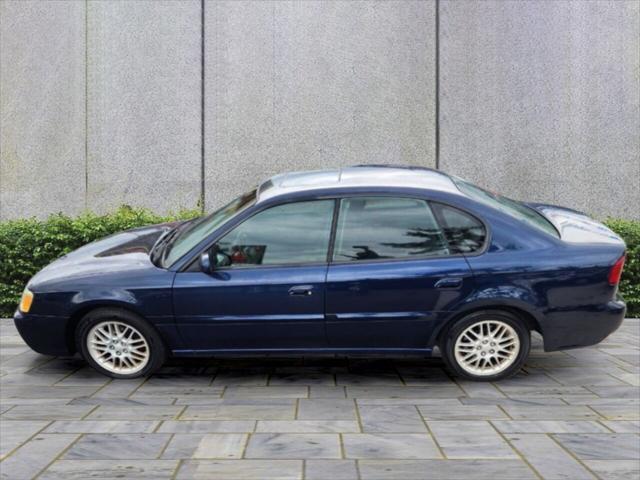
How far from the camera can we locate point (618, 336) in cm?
734

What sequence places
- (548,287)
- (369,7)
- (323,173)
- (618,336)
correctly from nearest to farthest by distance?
(548,287) < (323,173) < (618,336) < (369,7)

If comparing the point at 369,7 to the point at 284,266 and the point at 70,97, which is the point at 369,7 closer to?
the point at 70,97

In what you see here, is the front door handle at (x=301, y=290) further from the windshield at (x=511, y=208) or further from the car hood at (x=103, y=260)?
the windshield at (x=511, y=208)

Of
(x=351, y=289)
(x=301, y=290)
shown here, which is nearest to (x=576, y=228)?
(x=351, y=289)

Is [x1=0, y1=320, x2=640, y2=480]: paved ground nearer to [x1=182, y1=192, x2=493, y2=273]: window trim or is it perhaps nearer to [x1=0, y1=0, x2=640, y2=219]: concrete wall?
[x1=182, y1=192, x2=493, y2=273]: window trim

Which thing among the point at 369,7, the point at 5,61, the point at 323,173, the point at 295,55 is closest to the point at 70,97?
the point at 5,61

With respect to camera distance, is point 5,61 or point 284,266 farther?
point 5,61

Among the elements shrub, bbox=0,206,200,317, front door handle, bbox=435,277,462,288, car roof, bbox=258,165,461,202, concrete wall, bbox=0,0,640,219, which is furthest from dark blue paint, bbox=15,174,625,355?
concrete wall, bbox=0,0,640,219

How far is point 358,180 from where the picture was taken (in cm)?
596

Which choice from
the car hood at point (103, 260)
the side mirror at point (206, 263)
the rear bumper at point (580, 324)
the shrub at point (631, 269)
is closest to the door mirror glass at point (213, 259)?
the side mirror at point (206, 263)

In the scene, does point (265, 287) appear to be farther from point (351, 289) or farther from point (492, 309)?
point (492, 309)

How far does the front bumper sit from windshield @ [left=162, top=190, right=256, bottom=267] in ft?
2.88

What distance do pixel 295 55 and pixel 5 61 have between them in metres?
3.81

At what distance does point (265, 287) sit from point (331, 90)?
17.8ft
